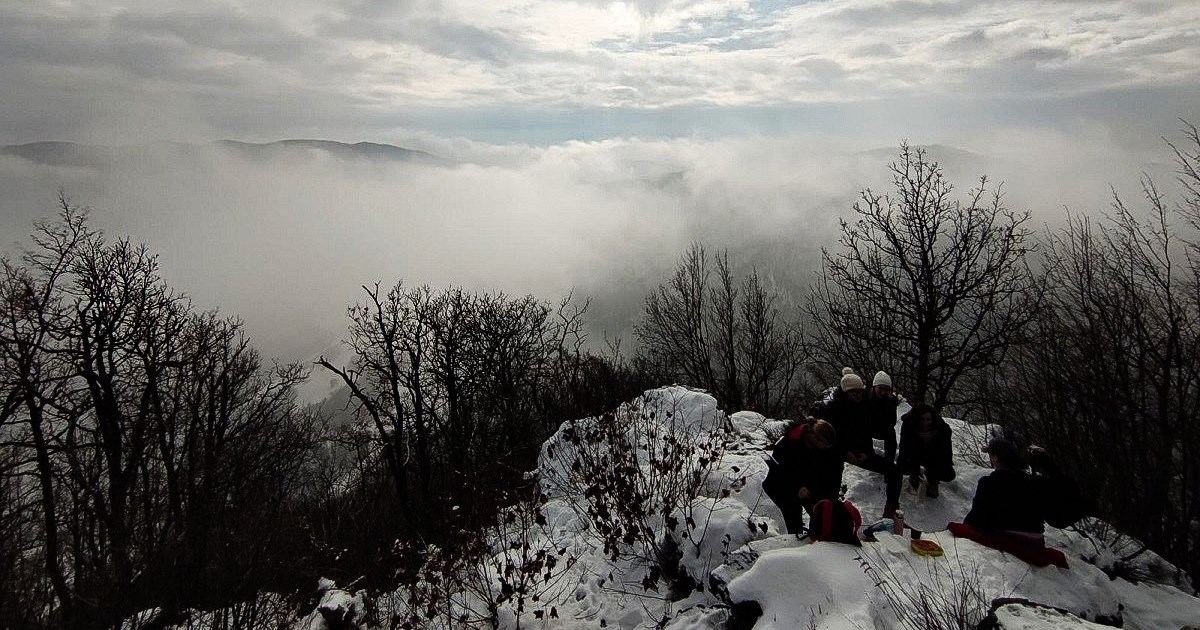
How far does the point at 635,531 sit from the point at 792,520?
1.66 meters

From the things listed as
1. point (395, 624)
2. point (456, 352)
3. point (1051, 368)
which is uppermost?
point (1051, 368)

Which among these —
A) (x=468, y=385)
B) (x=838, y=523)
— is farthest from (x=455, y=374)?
(x=838, y=523)

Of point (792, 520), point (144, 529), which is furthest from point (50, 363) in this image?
point (792, 520)

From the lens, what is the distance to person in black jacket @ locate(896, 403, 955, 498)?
6547mm

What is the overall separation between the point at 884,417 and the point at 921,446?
50 centimetres

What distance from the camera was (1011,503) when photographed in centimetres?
481

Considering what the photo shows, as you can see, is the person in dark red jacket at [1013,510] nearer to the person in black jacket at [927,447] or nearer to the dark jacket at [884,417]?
the person in black jacket at [927,447]

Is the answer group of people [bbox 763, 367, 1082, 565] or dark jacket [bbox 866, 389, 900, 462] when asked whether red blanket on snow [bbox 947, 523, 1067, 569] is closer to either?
group of people [bbox 763, 367, 1082, 565]

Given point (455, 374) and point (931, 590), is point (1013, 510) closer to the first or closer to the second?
point (931, 590)

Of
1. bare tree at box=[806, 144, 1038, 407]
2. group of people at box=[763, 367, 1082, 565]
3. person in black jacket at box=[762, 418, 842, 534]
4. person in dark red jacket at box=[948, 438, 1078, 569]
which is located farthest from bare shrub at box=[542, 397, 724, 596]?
bare tree at box=[806, 144, 1038, 407]

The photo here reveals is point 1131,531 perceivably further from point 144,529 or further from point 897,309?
point 144,529

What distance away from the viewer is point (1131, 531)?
6.41 metres

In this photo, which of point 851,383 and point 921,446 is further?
point 851,383

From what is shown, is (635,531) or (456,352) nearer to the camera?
(635,531)
